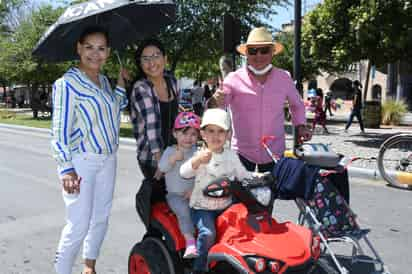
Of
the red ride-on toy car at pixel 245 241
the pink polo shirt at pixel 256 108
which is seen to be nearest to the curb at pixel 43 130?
the pink polo shirt at pixel 256 108

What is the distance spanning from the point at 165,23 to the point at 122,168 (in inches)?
232

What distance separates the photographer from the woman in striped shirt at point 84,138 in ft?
9.53

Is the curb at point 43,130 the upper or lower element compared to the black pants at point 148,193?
lower

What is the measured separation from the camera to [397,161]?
7238 mm

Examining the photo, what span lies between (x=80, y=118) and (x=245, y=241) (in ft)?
4.59

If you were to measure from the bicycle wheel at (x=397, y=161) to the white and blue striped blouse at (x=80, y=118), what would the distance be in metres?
5.44

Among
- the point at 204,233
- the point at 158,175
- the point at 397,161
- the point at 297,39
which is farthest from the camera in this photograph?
the point at 297,39

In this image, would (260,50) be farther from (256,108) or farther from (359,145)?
(359,145)

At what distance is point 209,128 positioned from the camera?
276cm

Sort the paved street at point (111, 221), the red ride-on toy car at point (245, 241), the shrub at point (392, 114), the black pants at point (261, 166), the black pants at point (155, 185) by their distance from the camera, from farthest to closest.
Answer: the shrub at point (392, 114) < the paved street at point (111, 221) < the black pants at point (261, 166) < the black pants at point (155, 185) < the red ride-on toy car at point (245, 241)

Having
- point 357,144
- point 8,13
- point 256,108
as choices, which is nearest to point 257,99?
point 256,108

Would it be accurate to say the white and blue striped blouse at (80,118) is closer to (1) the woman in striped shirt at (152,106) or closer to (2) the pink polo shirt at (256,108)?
(1) the woman in striped shirt at (152,106)

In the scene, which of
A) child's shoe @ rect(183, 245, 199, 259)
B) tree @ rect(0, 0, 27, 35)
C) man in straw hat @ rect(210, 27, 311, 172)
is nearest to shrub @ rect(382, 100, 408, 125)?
man in straw hat @ rect(210, 27, 311, 172)

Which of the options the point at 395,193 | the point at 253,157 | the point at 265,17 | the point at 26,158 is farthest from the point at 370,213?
the point at 265,17
